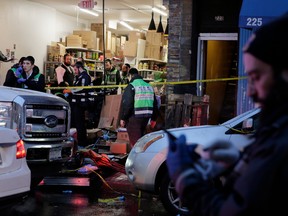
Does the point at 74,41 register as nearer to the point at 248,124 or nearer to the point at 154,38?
the point at 154,38

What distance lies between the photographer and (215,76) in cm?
1538

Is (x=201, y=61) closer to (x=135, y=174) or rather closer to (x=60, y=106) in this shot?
(x=60, y=106)

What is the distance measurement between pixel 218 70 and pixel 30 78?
5.92 m

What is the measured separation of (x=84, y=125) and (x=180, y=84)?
2592 millimetres

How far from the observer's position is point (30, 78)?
1154 centimetres

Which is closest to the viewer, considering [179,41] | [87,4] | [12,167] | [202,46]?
[12,167]

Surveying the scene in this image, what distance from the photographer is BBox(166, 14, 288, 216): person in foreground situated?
1697 mm

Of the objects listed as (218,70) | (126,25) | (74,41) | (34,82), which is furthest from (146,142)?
(126,25)

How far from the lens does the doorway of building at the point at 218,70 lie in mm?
14492

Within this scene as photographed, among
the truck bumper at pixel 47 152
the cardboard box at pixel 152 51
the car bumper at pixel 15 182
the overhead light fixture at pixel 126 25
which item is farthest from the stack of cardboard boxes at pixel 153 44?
the car bumper at pixel 15 182

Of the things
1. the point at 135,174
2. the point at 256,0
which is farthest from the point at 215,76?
the point at 135,174

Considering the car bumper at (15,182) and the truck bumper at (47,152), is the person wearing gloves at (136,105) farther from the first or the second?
the car bumper at (15,182)

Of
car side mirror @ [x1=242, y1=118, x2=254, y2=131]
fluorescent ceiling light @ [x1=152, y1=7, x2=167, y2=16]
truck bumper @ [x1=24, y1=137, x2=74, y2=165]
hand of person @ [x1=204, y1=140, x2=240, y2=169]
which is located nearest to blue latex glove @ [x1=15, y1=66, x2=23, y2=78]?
truck bumper @ [x1=24, y1=137, x2=74, y2=165]

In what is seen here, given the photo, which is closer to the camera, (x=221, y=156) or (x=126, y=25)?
(x=221, y=156)
